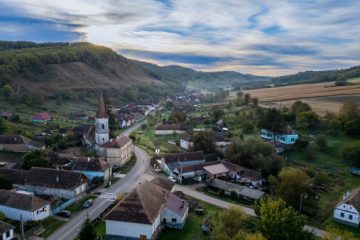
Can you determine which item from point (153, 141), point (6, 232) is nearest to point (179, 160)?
point (153, 141)

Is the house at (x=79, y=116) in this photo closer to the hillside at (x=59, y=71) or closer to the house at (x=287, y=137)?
the hillside at (x=59, y=71)

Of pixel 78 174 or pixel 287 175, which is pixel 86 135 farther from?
pixel 287 175

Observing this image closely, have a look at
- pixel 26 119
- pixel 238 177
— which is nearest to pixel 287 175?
pixel 238 177

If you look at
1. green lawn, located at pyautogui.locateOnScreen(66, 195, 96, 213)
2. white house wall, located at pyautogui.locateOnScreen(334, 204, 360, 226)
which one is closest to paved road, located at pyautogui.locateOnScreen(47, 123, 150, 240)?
green lawn, located at pyautogui.locateOnScreen(66, 195, 96, 213)

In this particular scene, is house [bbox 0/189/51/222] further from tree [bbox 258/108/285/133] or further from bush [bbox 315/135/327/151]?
tree [bbox 258/108/285/133]

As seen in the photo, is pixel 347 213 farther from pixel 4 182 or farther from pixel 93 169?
pixel 4 182

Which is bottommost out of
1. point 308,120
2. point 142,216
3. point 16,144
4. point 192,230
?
point 192,230
